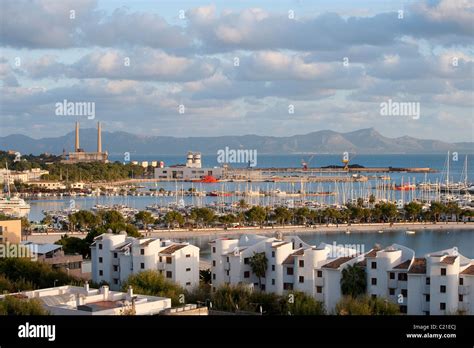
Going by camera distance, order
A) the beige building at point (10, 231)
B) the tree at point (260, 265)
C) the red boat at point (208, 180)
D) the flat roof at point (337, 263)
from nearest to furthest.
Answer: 1. the flat roof at point (337, 263)
2. the tree at point (260, 265)
3. the beige building at point (10, 231)
4. the red boat at point (208, 180)

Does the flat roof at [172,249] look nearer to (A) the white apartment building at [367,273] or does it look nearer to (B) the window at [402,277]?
(A) the white apartment building at [367,273]

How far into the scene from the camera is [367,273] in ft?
29.1

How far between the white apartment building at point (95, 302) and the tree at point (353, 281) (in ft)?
8.67

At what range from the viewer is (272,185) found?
46.6 meters

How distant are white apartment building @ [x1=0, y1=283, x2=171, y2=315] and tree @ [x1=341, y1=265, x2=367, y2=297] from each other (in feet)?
8.67

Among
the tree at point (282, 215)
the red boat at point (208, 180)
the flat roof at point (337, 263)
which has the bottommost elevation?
the tree at point (282, 215)

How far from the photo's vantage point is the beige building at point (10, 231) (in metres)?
12.5

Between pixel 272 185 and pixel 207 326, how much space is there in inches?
1701

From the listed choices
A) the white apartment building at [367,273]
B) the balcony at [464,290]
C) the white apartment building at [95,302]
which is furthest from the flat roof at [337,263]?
the white apartment building at [95,302]

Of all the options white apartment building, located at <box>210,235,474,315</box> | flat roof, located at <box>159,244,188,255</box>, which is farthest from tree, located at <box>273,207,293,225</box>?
flat roof, located at <box>159,244,188,255</box>

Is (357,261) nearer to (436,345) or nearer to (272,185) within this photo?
(436,345)

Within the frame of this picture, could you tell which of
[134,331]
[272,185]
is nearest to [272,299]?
[134,331]

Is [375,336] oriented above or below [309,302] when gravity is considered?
above

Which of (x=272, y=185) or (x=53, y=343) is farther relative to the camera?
(x=272, y=185)
